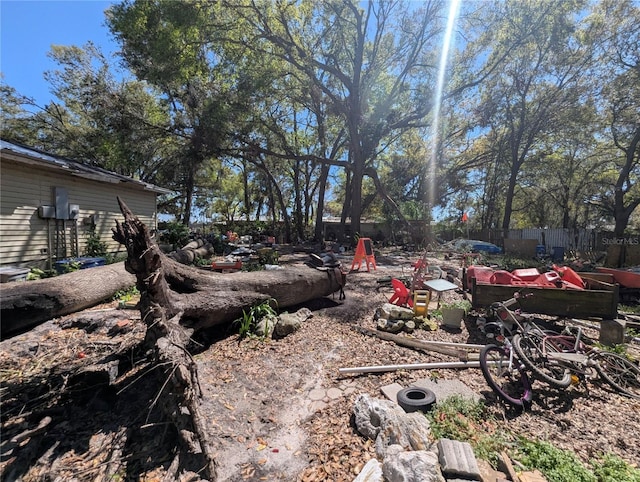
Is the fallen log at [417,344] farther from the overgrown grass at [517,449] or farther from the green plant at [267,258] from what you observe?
the green plant at [267,258]

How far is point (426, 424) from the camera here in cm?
243

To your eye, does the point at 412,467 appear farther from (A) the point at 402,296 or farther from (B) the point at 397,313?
(A) the point at 402,296

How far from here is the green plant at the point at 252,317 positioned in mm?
4523

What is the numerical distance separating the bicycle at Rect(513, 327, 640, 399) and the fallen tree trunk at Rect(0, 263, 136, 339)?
5860mm

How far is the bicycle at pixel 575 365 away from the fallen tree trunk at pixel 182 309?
3153 mm

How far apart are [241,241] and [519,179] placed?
2432cm

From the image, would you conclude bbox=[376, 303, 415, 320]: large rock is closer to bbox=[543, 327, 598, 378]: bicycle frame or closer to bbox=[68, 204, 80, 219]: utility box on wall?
bbox=[543, 327, 598, 378]: bicycle frame

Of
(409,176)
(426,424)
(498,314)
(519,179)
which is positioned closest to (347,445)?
(426,424)

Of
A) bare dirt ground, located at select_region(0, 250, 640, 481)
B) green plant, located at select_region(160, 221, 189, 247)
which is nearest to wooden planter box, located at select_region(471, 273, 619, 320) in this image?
bare dirt ground, located at select_region(0, 250, 640, 481)

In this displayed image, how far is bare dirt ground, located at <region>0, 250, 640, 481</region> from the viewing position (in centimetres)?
228

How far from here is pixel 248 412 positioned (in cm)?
288

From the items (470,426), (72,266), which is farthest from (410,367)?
(72,266)

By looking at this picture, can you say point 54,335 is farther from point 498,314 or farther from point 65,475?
point 498,314

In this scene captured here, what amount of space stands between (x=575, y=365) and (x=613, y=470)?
4.53 ft
